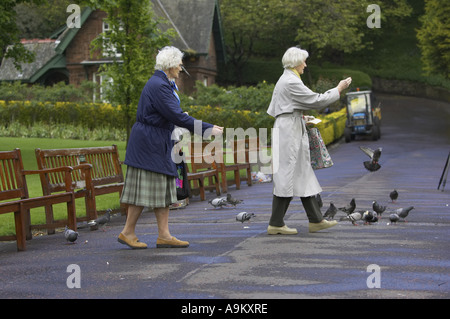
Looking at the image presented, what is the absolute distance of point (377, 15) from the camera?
53.8 meters

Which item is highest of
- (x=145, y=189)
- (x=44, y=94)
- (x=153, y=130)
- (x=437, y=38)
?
(x=437, y=38)

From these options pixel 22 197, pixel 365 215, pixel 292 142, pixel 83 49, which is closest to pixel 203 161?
pixel 22 197

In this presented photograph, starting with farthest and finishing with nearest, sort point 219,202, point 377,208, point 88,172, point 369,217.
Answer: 1. point 219,202
2. point 88,172
3. point 377,208
4. point 369,217

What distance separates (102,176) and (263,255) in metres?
5.06

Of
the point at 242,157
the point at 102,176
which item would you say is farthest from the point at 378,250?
the point at 242,157

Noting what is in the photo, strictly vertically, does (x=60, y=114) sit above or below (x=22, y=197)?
above

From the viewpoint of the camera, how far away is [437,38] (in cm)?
3825

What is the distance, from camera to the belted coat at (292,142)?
28.9 ft

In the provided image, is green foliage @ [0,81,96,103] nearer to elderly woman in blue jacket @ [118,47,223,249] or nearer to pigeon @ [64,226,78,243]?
pigeon @ [64,226,78,243]

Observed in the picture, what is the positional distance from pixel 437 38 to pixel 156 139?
32.8 m

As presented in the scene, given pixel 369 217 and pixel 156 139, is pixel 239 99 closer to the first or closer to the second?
pixel 369 217

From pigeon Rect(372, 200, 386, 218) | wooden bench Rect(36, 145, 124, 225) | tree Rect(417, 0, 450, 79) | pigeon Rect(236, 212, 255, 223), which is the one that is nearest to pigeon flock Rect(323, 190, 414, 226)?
pigeon Rect(372, 200, 386, 218)
